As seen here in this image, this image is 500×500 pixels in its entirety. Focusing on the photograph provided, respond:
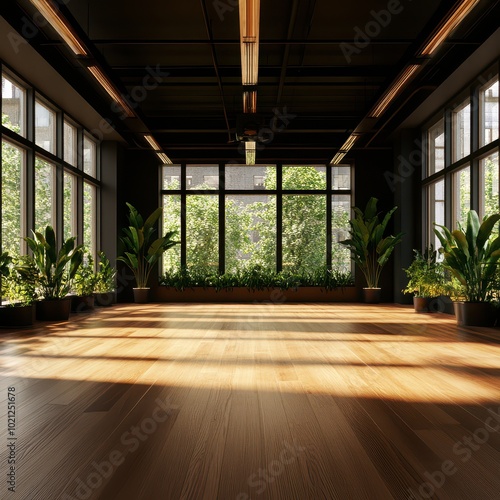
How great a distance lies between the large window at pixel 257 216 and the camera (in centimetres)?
1140

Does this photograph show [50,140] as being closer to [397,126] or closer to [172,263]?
[172,263]

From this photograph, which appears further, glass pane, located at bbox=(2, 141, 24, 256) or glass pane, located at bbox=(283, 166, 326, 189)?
glass pane, located at bbox=(283, 166, 326, 189)

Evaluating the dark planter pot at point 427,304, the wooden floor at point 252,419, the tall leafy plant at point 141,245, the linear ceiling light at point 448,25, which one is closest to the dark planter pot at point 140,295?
the tall leafy plant at point 141,245

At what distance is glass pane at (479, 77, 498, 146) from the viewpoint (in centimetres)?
676

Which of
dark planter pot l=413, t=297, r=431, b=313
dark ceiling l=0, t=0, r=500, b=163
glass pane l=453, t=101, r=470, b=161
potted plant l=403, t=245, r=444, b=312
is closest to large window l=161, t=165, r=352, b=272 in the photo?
dark ceiling l=0, t=0, r=500, b=163

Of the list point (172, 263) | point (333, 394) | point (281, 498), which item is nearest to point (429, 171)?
point (172, 263)

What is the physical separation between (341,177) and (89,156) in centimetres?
500

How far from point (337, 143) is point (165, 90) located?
322cm

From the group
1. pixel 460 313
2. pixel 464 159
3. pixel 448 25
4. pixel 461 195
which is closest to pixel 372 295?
pixel 461 195

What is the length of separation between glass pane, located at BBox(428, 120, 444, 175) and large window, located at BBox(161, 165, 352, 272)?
230cm

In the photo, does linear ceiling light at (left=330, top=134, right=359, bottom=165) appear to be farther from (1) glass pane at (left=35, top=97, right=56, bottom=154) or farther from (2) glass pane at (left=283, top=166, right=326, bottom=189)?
(1) glass pane at (left=35, top=97, right=56, bottom=154)

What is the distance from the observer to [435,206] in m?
9.27

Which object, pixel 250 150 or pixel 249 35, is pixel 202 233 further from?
pixel 249 35

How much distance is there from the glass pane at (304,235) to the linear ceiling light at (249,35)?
5.95 meters
